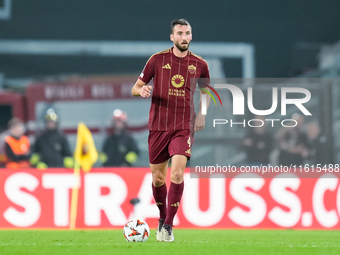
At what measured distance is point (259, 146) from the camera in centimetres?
1050

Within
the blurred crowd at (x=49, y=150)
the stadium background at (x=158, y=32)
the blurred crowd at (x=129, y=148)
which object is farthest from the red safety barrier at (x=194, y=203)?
the stadium background at (x=158, y=32)

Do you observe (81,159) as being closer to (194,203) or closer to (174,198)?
(194,203)

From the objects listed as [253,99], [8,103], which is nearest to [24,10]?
[8,103]

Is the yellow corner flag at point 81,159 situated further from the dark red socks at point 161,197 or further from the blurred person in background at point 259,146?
the dark red socks at point 161,197

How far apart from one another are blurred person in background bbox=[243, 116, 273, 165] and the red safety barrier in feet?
5.16

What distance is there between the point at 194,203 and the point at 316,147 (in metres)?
3.04

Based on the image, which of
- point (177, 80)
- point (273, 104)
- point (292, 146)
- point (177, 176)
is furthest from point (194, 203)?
point (273, 104)

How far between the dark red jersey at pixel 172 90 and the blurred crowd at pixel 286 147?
477 centimetres

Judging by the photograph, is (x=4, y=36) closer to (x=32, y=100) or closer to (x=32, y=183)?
(x=32, y=100)

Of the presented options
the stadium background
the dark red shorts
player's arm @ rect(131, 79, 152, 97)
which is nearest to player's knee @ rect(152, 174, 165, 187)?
the dark red shorts

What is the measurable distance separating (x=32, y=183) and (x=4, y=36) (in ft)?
48.6

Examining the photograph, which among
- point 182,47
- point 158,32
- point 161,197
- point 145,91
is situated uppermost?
point 158,32

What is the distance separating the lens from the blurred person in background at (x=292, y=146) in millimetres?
10461

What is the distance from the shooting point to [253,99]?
12070 millimetres
